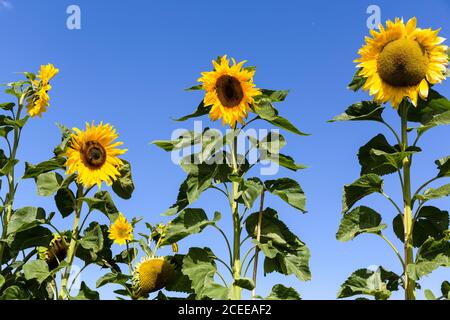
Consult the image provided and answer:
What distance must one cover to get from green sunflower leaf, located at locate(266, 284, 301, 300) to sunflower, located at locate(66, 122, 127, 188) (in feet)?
5.14

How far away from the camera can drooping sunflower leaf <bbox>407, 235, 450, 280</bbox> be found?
3.43m

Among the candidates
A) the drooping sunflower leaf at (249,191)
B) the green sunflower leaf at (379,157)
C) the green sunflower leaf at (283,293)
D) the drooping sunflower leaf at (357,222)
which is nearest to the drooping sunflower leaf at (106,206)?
the drooping sunflower leaf at (249,191)

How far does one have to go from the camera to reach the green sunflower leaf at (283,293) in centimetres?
363

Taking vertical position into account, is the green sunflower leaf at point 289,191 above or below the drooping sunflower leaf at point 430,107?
below

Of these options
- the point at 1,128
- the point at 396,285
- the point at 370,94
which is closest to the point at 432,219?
the point at 396,285

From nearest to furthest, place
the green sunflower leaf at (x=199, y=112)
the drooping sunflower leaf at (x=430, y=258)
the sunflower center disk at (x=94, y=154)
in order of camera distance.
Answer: the drooping sunflower leaf at (x=430, y=258) < the green sunflower leaf at (x=199, y=112) < the sunflower center disk at (x=94, y=154)

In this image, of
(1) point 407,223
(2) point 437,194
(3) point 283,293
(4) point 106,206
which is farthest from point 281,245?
(4) point 106,206

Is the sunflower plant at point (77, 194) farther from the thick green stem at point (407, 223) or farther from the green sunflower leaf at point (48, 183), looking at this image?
the thick green stem at point (407, 223)

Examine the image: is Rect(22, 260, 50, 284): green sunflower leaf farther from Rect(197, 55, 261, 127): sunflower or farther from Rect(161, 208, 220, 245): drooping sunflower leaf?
Rect(197, 55, 261, 127): sunflower

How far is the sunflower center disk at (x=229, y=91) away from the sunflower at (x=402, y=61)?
0.89 metres

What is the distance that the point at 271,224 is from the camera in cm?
387

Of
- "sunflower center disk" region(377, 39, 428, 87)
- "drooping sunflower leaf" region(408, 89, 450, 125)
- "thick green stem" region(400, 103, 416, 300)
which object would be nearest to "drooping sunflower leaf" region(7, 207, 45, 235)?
"thick green stem" region(400, 103, 416, 300)
